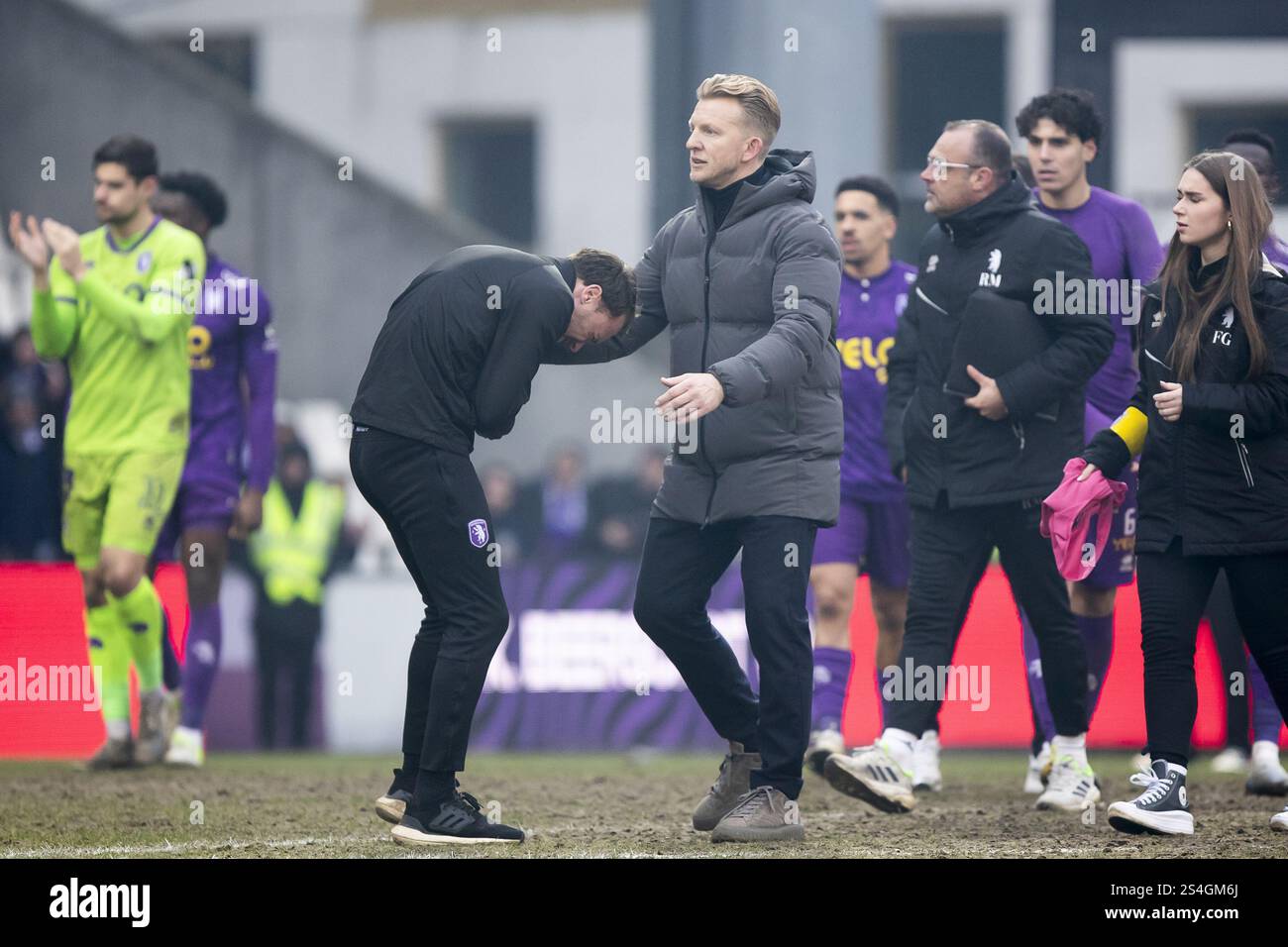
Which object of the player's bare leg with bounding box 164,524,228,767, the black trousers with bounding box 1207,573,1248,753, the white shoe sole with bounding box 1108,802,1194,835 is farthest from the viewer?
the black trousers with bounding box 1207,573,1248,753

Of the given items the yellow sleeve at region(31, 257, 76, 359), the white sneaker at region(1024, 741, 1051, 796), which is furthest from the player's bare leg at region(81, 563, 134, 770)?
the white sneaker at region(1024, 741, 1051, 796)

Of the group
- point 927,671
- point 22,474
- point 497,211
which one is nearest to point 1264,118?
point 497,211

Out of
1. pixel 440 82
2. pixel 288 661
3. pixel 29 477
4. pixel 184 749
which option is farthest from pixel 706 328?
pixel 440 82

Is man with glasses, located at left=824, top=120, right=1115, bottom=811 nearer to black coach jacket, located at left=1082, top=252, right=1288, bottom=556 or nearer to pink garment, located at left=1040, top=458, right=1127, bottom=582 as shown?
pink garment, located at left=1040, top=458, right=1127, bottom=582

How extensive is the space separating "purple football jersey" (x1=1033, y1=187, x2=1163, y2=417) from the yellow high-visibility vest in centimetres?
563

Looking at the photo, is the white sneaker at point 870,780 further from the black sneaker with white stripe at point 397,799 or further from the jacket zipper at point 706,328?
the black sneaker with white stripe at point 397,799

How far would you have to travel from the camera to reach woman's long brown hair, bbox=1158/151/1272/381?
649 centimetres

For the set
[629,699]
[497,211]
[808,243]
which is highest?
[497,211]

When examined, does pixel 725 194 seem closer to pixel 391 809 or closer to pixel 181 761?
pixel 391 809

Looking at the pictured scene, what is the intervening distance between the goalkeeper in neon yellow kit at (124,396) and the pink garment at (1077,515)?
4121 mm
